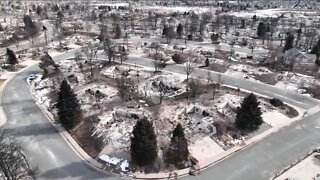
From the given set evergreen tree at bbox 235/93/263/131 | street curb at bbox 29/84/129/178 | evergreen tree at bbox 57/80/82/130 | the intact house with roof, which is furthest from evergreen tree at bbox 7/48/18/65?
the intact house with roof

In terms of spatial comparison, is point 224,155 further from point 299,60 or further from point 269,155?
point 299,60

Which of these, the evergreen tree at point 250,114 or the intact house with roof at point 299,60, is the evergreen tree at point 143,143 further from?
the intact house with roof at point 299,60

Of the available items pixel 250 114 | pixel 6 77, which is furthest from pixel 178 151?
pixel 6 77

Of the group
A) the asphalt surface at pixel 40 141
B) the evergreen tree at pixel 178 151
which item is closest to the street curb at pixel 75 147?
the asphalt surface at pixel 40 141

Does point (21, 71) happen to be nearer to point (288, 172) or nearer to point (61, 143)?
point (61, 143)

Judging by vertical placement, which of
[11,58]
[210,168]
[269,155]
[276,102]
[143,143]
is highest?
[11,58]

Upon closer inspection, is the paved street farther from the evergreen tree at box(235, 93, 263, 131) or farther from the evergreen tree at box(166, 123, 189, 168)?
the evergreen tree at box(235, 93, 263, 131)

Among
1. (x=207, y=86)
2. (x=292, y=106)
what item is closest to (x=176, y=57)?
(x=207, y=86)
